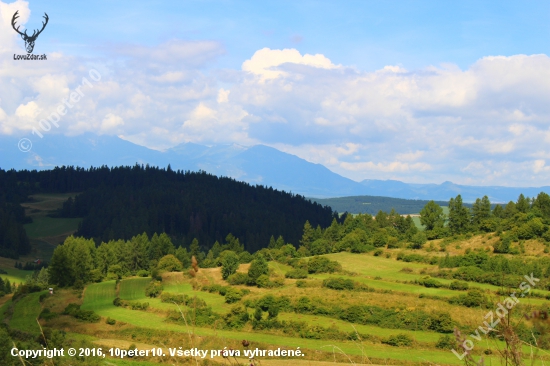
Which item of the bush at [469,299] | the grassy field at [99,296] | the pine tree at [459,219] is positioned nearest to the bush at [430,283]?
the bush at [469,299]

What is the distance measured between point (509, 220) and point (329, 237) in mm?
37149

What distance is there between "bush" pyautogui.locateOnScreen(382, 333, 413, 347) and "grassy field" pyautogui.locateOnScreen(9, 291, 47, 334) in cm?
3169

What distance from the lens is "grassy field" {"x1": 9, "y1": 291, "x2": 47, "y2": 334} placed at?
1838 inches

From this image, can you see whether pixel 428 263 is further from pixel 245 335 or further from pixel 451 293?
pixel 245 335

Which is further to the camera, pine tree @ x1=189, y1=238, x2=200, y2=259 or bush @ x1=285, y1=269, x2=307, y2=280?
pine tree @ x1=189, y1=238, x2=200, y2=259

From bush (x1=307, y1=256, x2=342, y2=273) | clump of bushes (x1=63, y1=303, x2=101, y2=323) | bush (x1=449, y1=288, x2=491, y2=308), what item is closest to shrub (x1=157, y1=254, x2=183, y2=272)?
bush (x1=307, y1=256, x2=342, y2=273)

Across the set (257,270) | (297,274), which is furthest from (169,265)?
(297,274)

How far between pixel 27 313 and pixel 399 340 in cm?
4119

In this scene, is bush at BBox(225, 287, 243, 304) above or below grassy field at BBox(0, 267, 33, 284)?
above

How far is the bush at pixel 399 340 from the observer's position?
4344 centimetres

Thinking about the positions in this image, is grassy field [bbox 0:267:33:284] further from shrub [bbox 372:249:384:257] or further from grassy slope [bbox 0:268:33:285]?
shrub [bbox 372:249:384:257]

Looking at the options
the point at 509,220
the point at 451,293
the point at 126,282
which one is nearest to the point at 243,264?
the point at 126,282

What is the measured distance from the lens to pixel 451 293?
195 feet

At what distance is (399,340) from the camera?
43812 millimetres
